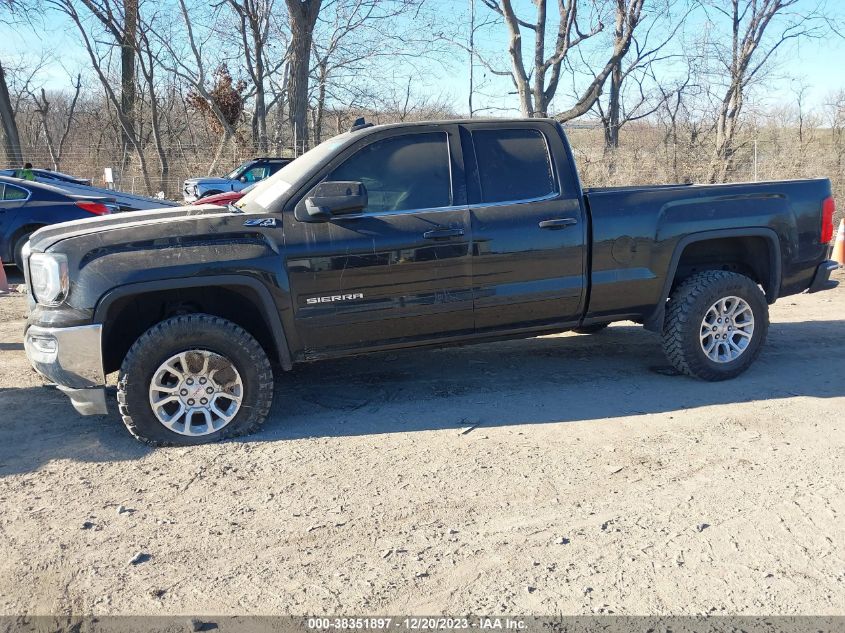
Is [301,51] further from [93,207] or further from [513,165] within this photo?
[513,165]

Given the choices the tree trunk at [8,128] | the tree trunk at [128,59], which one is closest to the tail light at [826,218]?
the tree trunk at [8,128]

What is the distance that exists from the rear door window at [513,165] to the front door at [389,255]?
0.20 m

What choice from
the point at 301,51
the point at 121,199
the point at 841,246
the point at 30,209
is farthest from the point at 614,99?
the point at 30,209

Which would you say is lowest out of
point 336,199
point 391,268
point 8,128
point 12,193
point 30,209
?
point 391,268

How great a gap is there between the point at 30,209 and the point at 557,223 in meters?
8.04

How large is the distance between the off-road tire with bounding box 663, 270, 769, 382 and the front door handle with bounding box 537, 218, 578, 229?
1111 millimetres

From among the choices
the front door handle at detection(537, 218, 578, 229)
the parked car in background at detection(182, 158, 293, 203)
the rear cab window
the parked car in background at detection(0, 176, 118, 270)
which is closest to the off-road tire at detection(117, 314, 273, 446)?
the front door handle at detection(537, 218, 578, 229)

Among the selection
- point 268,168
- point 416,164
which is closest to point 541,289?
point 416,164

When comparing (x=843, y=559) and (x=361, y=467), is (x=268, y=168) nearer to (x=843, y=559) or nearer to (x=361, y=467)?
(x=361, y=467)

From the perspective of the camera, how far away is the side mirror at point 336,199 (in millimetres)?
4367

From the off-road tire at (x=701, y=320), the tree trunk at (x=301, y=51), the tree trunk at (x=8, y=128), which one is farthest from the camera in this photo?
the tree trunk at (x=8, y=128)

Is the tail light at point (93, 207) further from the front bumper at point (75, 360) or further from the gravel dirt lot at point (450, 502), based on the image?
the front bumper at point (75, 360)

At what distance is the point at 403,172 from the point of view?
4730 mm

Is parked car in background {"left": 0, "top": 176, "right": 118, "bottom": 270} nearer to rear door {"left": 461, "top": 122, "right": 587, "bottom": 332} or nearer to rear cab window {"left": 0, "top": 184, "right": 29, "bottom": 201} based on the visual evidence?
rear cab window {"left": 0, "top": 184, "right": 29, "bottom": 201}
